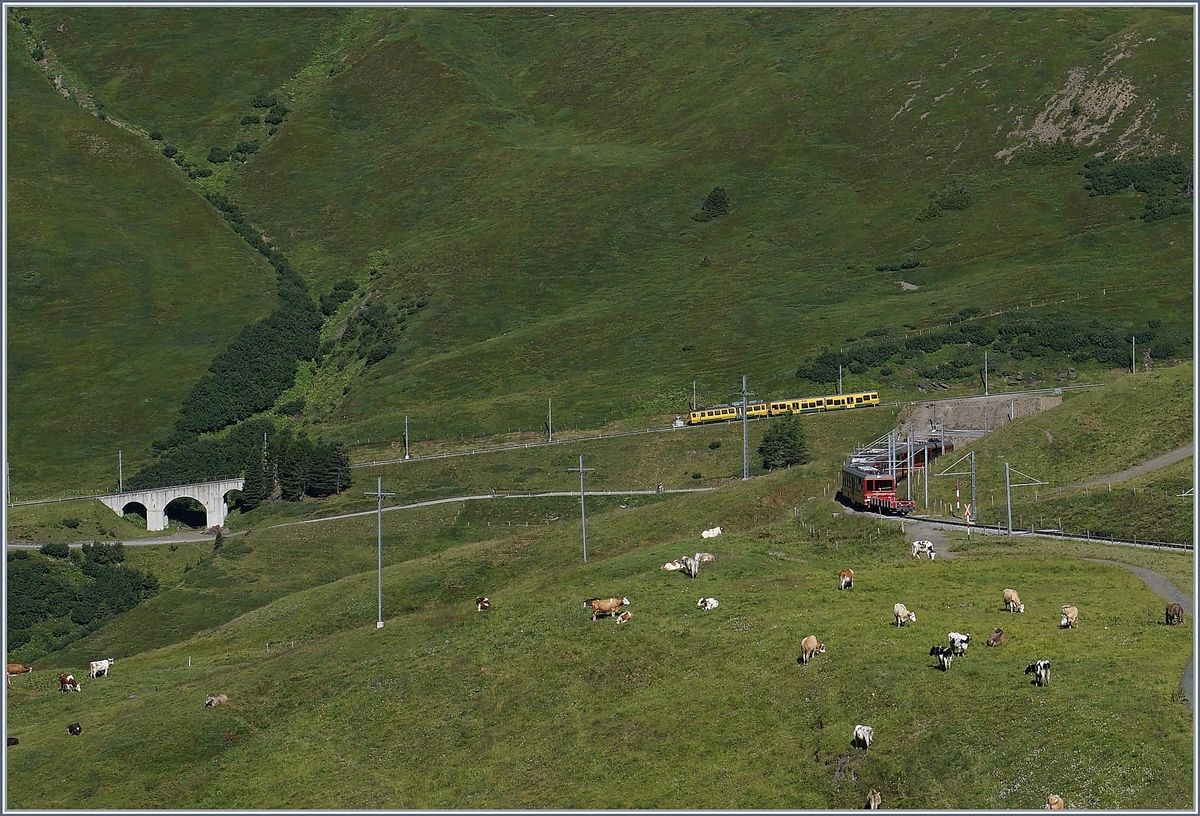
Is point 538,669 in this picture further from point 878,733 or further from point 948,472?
point 948,472

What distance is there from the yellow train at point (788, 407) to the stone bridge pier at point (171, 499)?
203 ft

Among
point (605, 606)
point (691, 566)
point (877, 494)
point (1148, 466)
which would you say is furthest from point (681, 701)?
point (1148, 466)

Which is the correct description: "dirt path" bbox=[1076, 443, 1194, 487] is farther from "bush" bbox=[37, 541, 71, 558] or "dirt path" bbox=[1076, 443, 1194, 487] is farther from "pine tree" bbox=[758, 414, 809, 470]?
"bush" bbox=[37, 541, 71, 558]

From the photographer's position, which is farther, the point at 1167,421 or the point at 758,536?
the point at 1167,421

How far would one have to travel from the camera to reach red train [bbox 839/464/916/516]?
99.3 meters

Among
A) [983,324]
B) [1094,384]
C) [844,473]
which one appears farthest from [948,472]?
[983,324]

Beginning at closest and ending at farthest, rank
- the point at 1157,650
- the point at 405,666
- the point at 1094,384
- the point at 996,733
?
the point at 996,733 < the point at 1157,650 < the point at 405,666 < the point at 1094,384

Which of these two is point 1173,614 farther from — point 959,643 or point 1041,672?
point 1041,672

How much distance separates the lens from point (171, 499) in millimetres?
189375

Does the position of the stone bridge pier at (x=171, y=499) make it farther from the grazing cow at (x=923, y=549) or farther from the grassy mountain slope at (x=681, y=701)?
the grazing cow at (x=923, y=549)

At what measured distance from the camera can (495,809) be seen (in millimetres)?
54031

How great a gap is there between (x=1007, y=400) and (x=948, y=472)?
5473 cm

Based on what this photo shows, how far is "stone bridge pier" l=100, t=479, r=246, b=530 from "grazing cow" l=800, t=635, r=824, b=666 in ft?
462

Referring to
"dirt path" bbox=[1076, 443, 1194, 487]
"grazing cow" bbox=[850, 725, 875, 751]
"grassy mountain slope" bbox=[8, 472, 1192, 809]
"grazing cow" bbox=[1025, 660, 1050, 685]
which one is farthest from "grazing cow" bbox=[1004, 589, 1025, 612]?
"dirt path" bbox=[1076, 443, 1194, 487]
